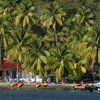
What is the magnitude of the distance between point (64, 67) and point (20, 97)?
125 ft

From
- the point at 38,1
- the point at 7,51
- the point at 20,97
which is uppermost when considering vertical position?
the point at 38,1

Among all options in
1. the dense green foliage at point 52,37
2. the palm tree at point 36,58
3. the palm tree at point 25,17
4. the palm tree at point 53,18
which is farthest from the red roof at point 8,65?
the palm tree at point 36,58

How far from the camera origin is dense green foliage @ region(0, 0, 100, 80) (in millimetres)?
145000

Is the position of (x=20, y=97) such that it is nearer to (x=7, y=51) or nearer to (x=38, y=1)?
(x=7, y=51)

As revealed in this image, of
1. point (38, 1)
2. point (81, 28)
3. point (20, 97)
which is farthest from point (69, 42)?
point (20, 97)

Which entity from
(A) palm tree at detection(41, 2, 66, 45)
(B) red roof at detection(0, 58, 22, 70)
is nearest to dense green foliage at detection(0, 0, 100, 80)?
(A) palm tree at detection(41, 2, 66, 45)

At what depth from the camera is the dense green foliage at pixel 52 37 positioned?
145000mm

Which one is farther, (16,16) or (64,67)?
(16,16)

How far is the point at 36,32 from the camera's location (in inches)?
6339

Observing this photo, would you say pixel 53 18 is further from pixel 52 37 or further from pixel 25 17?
pixel 25 17

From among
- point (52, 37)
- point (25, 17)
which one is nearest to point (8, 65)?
point (25, 17)

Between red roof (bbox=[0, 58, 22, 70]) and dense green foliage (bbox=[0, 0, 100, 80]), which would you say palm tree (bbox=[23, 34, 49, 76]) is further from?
red roof (bbox=[0, 58, 22, 70])

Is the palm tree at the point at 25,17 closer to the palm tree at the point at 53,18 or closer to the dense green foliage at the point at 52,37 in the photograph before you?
the dense green foliage at the point at 52,37

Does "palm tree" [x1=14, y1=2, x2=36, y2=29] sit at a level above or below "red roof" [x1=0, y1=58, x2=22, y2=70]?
above
